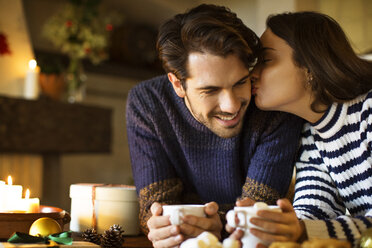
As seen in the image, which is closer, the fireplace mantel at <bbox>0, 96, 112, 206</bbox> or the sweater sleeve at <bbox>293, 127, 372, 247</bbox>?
the sweater sleeve at <bbox>293, 127, 372, 247</bbox>

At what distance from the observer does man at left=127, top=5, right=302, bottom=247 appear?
3.72 ft

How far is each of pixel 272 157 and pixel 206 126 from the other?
0.67 ft

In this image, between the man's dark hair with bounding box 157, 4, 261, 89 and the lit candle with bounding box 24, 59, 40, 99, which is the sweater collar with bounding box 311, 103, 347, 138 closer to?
the man's dark hair with bounding box 157, 4, 261, 89

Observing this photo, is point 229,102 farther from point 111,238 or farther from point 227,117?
point 111,238

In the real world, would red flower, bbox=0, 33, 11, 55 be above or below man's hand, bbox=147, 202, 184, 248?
above

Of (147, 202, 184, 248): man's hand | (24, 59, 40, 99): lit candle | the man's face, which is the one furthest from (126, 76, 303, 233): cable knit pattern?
(24, 59, 40, 99): lit candle

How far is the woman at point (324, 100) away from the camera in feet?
3.82

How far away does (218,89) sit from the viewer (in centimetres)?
113

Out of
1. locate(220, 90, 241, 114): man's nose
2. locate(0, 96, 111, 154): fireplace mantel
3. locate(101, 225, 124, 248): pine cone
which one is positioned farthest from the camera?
locate(0, 96, 111, 154): fireplace mantel

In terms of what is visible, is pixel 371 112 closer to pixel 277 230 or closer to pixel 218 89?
pixel 218 89

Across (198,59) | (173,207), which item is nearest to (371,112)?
(198,59)

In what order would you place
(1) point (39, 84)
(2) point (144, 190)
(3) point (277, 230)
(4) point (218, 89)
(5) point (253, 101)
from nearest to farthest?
1. (3) point (277, 230)
2. (4) point (218, 89)
3. (2) point (144, 190)
4. (5) point (253, 101)
5. (1) point (39, 84)

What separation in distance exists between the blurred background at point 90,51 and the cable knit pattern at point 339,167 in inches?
30.9

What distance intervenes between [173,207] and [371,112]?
0.60 m
